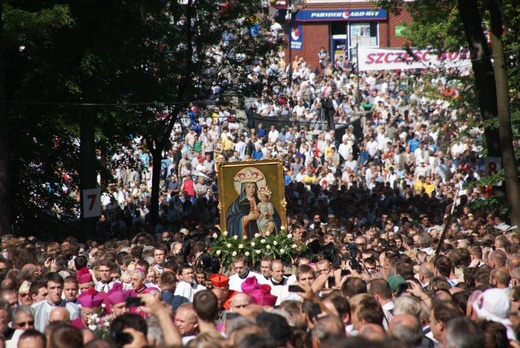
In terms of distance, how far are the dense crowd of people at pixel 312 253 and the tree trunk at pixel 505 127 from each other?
76 centimetres

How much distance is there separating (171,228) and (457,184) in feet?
31.9

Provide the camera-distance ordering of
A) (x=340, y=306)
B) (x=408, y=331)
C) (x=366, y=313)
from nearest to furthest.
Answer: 1. (x=408, y=331)
2. (x=366, y=313)
3. (x=340, y=306)

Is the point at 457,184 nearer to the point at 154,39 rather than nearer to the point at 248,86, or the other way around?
the point at 248,86

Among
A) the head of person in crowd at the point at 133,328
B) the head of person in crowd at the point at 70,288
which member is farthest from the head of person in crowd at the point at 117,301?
the head of person in crowd at the point at 133,328

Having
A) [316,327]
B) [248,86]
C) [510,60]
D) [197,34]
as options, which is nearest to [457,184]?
[510,60]

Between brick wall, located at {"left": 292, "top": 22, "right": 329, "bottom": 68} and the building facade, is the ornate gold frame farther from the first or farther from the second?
brick wall, located at {"left": 292, "top": 22, "right": 329, "bottom": 68}

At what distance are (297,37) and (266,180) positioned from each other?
1572 inches

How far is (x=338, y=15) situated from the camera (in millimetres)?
63875

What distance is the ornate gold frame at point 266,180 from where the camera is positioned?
2412cm

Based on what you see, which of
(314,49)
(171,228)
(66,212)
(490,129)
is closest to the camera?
(490,129)

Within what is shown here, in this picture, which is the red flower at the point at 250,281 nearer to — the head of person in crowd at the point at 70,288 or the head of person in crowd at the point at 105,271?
the head of person in crowd at the point at 105,271

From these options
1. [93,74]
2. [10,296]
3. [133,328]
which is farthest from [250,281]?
[93,74]

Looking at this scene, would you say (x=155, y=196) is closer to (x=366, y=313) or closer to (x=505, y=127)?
(x=505, y=127)

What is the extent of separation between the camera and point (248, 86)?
31.8 m
